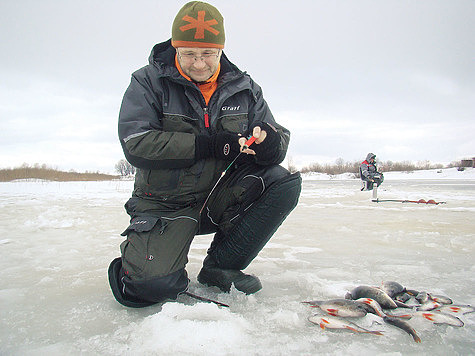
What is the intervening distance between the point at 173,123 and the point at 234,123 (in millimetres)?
326

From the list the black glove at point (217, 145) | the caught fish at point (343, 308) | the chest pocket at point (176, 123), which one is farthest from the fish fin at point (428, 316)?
the chest pocket at point (176, 123)

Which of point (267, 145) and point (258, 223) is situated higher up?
point (267, 145)

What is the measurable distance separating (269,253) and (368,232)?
127 centimetres

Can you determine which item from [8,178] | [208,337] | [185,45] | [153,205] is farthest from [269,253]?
[8,178]

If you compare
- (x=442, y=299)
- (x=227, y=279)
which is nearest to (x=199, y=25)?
(x=227, y=279)

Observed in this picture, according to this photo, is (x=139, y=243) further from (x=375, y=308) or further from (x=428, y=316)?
(x=428, y=316)

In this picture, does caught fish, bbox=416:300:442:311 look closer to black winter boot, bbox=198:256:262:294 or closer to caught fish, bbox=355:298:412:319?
caught fish, bbox=355:298:412:319

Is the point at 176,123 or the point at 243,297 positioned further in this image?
the point at 176,123

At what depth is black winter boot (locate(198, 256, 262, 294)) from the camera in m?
1.60

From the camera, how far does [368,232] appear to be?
316 cm

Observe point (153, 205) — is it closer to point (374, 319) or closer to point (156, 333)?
point (156, 333)

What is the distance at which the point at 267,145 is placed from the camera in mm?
1641

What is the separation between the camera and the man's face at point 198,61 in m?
1.67

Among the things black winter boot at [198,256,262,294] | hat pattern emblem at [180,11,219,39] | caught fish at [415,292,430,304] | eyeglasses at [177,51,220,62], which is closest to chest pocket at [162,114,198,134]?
eyeglasses at [177,51,220,62]
